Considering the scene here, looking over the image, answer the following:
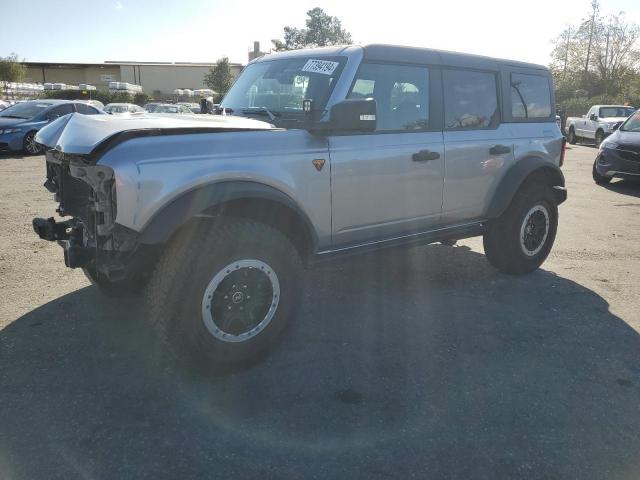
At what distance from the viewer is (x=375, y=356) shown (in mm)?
3465

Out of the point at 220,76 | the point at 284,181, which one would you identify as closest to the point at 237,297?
the point at 284,181

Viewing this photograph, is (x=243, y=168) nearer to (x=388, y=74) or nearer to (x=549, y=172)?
(x=388, y=74)

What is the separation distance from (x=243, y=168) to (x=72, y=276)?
8.60 ft

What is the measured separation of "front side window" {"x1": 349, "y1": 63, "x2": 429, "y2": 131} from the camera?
3803 mm

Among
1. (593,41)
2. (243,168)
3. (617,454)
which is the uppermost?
(593,41)

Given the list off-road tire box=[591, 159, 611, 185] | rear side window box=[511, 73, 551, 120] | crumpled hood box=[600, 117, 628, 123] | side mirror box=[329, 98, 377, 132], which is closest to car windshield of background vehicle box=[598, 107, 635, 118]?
crumpled hood box=[600, 117, 628, 123]

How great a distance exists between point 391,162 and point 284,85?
1.03 m

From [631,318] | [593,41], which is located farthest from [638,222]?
[593,41]

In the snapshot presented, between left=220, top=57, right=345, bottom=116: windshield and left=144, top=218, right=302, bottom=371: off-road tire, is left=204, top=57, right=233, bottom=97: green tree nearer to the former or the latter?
left=220, top=57, right=345, bottom=116: windshield

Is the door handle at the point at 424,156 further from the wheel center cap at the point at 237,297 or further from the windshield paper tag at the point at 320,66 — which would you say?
the wheel center cap at the point at 237,297

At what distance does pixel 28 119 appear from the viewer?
1431 centimetres

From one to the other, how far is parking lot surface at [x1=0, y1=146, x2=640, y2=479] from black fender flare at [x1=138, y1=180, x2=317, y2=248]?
924mm

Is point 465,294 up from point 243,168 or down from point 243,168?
down

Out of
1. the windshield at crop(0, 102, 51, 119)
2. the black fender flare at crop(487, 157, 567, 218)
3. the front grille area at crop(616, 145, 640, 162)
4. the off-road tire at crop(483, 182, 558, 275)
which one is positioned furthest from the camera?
the windshield at crop(0, 102, 51, 119)
